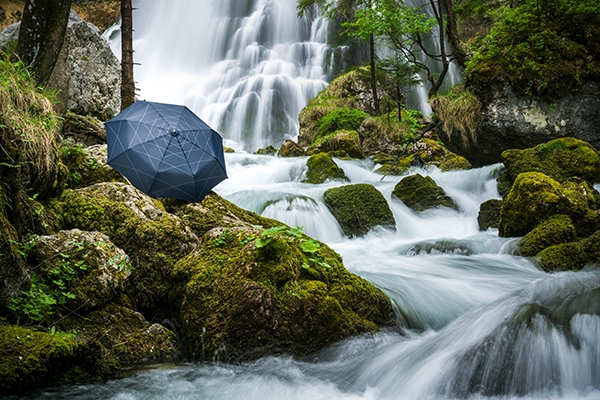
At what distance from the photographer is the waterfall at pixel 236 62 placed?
80.1 ft

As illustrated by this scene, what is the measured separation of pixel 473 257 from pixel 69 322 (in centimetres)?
588

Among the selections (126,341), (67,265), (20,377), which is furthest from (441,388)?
(67,265)

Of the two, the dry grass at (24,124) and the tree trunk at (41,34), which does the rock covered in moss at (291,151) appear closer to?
the tree trunk at (41,34)

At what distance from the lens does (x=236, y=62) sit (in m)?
31.1

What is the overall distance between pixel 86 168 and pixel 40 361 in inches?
125

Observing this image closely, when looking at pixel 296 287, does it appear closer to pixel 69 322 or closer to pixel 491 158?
pixel 69 322

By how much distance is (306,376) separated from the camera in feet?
11.1

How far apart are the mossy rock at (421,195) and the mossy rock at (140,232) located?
7.15 m

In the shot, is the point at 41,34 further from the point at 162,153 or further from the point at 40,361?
the point at 40,361

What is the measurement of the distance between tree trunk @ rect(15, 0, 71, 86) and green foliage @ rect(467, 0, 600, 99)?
31.2 ft

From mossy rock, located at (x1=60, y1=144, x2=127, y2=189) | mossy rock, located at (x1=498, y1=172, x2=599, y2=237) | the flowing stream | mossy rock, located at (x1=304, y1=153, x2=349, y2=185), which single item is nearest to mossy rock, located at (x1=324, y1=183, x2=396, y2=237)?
the flowing stream

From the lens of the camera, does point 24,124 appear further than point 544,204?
No

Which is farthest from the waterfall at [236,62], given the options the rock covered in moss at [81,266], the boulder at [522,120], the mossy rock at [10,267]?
the mossy rock at [10,267]

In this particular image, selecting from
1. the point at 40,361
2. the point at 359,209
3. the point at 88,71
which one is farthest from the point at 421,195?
the point at 40,361
